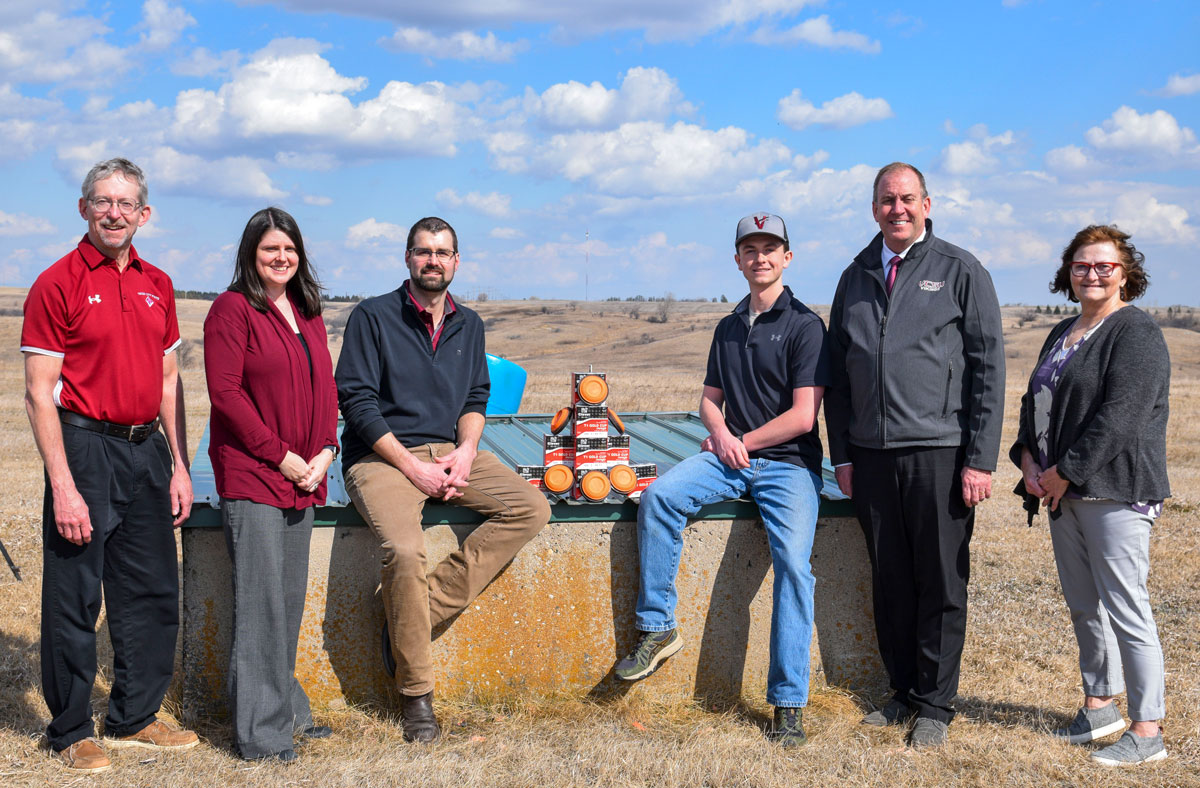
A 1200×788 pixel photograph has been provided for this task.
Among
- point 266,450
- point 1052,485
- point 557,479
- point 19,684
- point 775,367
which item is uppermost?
point 775,367

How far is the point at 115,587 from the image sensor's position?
3979 mm

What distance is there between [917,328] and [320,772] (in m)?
3.02

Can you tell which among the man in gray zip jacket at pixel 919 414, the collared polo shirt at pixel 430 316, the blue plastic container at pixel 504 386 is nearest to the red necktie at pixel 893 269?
the man in gray zip jacket at pixel 919 414

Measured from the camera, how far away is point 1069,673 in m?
5.23

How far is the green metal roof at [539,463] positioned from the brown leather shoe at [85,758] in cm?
94

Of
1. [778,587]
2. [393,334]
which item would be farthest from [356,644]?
[778,587]

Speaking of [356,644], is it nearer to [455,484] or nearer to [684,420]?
[455,484]

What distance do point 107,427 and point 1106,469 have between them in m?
3.87

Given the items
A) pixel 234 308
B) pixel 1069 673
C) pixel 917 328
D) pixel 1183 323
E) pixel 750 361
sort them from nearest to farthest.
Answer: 1. pixel 234 308
2. pixel 917 328
3. pixel 750 361
4. pixel 1069 673
5. pixel 1183 323

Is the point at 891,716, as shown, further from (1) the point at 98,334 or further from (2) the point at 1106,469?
(1) the point at 98,334

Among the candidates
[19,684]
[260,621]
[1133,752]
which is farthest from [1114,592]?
[19,684]

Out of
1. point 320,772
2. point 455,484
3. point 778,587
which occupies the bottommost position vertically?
point 320,772

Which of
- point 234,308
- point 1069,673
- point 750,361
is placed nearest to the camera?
point 234,308

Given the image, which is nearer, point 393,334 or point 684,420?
point 393,334
